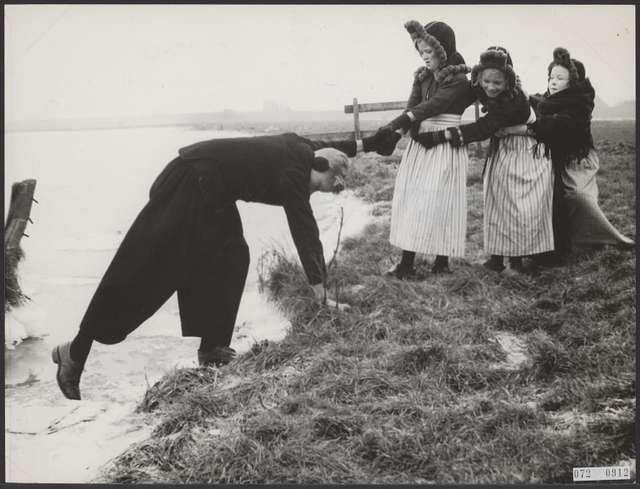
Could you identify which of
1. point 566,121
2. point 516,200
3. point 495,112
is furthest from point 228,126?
point 566,121

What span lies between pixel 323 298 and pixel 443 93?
62.3 inches

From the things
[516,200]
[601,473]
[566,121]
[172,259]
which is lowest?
[601,473]

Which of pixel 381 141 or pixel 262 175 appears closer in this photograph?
pixel 262 175

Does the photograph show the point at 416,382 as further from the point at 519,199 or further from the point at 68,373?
the point at 68,373

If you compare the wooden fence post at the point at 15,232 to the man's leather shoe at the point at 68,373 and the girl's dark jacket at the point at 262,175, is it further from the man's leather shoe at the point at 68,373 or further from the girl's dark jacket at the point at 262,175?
the girl's dark jacket at the point at 262,175

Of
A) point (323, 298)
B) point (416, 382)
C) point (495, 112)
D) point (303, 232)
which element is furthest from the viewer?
point (495, 112)

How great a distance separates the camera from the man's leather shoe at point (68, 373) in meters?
4.18

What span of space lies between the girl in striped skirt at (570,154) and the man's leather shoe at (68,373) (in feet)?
10.7

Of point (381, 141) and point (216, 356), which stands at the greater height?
point (381, 141)

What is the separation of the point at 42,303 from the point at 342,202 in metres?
2.08

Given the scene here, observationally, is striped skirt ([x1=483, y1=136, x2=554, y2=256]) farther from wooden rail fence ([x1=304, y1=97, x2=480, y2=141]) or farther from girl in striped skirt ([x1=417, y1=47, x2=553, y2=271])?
wooden rail fence ([x1=304, y1=97, x2=480, y2=141])

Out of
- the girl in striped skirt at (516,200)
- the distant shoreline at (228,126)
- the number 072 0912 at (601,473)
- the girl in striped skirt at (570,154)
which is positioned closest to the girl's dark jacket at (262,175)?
the distant shoreline at (228,126)

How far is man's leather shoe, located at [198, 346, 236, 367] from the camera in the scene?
171 inches

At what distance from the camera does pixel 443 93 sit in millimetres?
4527
